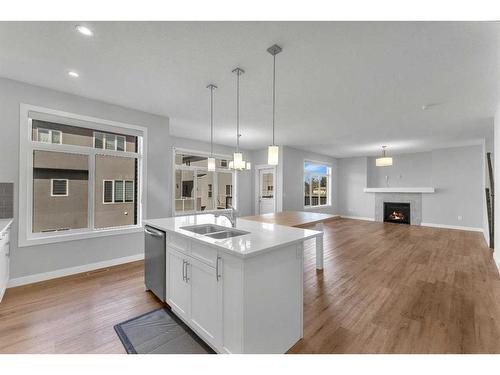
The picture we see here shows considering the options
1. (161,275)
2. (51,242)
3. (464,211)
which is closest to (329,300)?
(161,275)

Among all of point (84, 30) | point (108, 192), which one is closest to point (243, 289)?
point (84, 30)

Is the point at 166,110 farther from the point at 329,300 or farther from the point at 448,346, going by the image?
the point at 448,346

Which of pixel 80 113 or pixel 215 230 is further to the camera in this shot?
pixel 80 113

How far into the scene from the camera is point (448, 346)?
1769 millimetres

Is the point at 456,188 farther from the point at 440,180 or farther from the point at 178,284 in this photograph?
the point at 178,284

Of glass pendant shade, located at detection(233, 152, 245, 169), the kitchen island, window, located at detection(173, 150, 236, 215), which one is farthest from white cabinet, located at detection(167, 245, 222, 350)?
window, located at detection(173, 150, 236, 215)

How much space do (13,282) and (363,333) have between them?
13.3 feet

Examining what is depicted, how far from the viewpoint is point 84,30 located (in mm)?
1869

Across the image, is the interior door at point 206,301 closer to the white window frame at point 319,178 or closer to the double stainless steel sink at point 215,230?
the double stainless steel sink at point 215,230

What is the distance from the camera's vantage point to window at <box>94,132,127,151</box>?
3576 millimetres

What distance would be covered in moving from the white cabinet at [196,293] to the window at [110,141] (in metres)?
2.45

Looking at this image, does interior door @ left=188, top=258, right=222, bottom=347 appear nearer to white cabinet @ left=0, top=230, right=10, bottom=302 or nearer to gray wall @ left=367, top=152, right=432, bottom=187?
white cabinet @ left=0, top=230, right=10, bottom=302

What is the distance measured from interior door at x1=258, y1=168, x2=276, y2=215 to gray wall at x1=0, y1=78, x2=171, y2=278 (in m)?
3.84

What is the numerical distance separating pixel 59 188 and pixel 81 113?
46.1 inches
